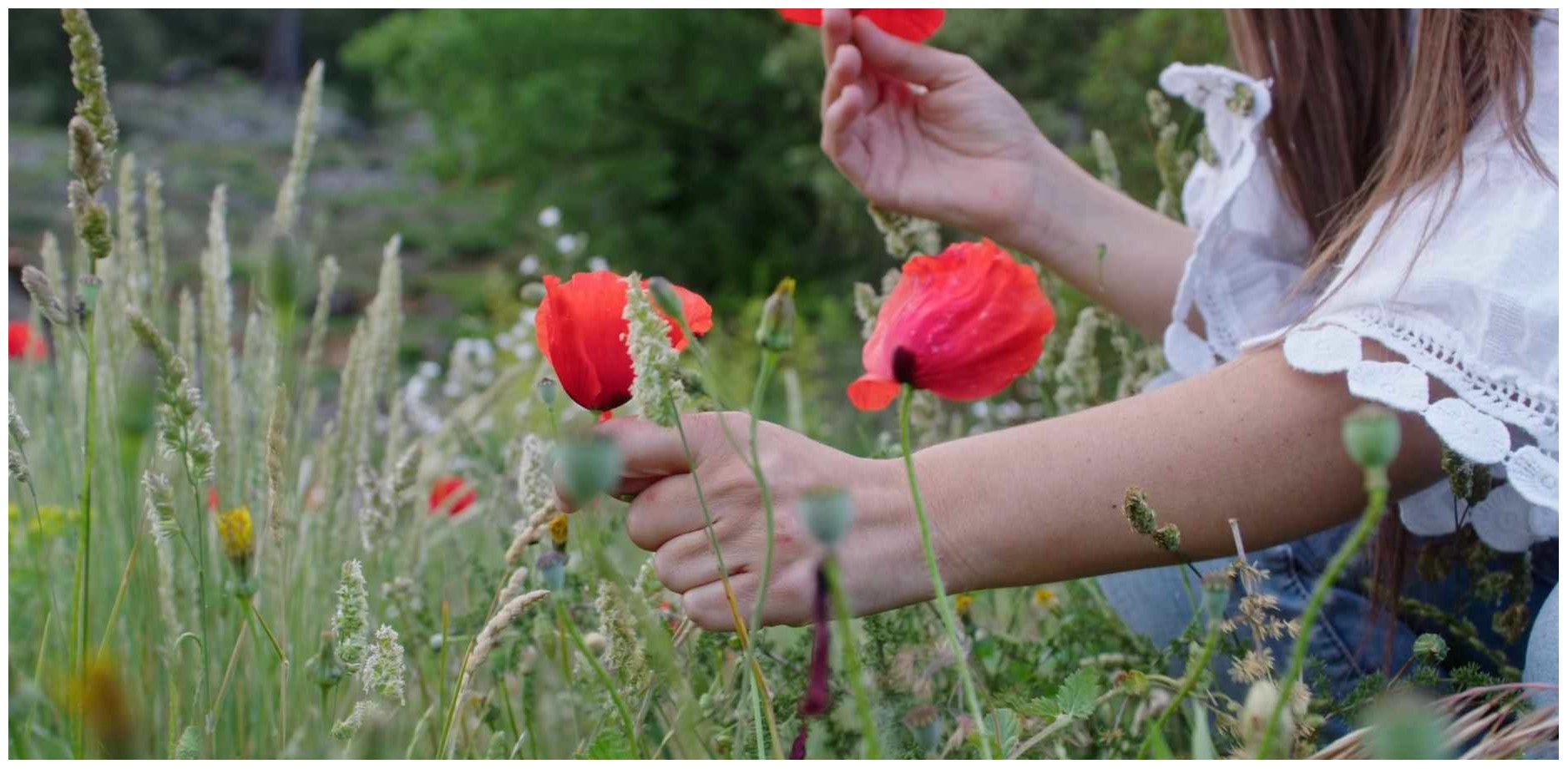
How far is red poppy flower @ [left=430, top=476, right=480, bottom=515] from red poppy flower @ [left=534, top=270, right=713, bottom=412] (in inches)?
28.0

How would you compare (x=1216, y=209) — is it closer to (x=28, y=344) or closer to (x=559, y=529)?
(x=559, y=529)

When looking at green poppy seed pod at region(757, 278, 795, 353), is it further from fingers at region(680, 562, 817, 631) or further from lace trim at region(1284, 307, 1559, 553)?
lace trim at region(1284, 307, 1559, 553)

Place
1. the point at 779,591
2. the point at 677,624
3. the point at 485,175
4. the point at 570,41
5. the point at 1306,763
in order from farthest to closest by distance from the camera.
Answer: the point at 485,175, the point at 570,41, the point at 677,624, the point at 779,591, the point at 1306,763

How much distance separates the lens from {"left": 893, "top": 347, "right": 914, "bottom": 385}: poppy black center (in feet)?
1.60

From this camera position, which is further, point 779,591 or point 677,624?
point 677,624

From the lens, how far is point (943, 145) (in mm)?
1041

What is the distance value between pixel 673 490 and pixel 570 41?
4620 mm

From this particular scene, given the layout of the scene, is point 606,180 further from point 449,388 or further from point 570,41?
point 449,388

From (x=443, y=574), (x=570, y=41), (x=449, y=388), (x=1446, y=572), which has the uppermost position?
(x=570, y=41)

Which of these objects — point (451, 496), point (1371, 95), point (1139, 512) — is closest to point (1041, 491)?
point (1139, 512)

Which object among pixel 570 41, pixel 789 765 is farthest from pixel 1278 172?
pixel 570 41

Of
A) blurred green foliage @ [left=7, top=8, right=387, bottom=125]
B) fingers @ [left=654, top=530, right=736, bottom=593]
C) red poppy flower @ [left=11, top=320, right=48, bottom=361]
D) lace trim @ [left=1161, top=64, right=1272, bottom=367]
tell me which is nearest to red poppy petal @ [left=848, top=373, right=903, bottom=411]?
fingers @ [left=654, top=530, right=736, bottom=593]

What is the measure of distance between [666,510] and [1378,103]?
716 mm

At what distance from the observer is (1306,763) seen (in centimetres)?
49
